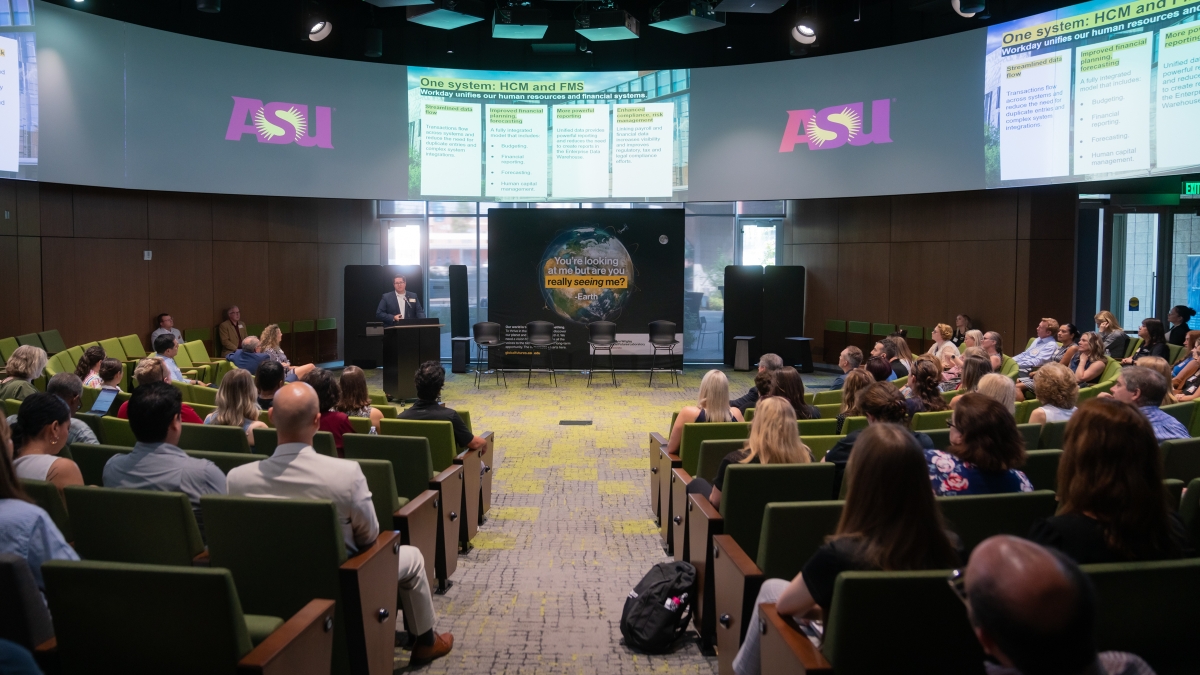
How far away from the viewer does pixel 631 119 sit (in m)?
13.1

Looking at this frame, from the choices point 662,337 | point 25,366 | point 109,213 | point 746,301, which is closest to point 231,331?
point 109,213

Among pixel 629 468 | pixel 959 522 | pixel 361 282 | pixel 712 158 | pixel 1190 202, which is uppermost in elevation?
pixel 712 158

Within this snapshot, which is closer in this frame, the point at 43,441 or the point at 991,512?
the point at 991,512

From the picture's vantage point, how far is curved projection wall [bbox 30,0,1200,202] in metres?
9.32

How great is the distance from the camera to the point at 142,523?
2.71m

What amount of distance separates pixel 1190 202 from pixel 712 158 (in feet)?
21.8

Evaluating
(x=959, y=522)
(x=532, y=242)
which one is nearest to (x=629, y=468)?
(x=959, y=522)

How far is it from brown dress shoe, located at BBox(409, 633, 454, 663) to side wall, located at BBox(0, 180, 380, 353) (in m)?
9.07

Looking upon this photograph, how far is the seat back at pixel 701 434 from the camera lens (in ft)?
15.4

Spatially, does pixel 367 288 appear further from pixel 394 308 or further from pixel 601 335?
pixel 601 335

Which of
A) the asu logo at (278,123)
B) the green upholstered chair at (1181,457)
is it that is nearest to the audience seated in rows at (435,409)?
the green upholstered chair at (1181,457)

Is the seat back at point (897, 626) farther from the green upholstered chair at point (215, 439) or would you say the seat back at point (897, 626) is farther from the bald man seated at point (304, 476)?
the green upholstered chair at point (215, 439)

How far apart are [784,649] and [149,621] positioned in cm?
162

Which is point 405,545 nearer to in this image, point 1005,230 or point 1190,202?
point 1005,230
